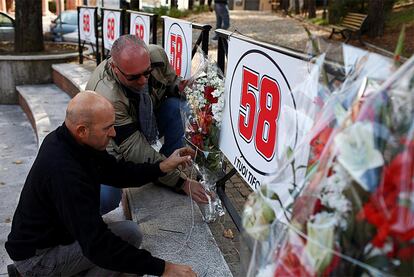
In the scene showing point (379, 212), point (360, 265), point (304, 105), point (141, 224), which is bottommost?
point (141, 224)

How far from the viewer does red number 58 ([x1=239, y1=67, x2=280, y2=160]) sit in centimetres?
219

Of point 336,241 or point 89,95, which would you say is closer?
point 336,241

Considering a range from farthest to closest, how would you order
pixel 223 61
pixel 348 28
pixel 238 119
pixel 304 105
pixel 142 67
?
pixel 348 28
pixel 223 61
pixel 142 67
pixel 238 119
pixel 304 105

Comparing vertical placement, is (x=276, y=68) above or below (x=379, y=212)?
above

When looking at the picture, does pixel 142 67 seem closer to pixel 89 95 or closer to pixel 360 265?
pixel 89 95

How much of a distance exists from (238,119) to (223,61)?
0.71 m

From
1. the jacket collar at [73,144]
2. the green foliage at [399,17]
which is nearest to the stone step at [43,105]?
the jacket collar at [73,144]

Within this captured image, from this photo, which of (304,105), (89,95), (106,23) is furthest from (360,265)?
(106,23)

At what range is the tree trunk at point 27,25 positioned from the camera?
8.89 m

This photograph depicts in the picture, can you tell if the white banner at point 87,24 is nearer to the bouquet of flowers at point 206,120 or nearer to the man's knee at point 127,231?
the bouquet of flowers at point 206,120

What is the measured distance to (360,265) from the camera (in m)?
1.07

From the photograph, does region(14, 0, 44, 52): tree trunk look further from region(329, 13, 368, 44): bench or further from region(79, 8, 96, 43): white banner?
region(329, 13, 368, 44): bench

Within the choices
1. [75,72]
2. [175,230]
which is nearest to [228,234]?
[175,230]

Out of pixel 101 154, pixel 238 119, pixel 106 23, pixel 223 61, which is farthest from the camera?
pixel 106 23
